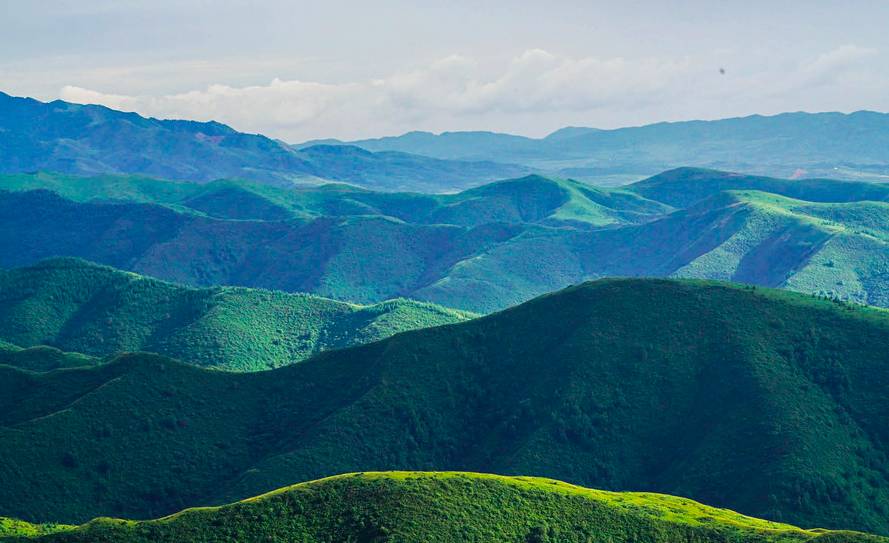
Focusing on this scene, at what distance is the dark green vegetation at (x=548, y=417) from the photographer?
6516 inches

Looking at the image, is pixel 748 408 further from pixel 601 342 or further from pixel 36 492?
pixel 36 492

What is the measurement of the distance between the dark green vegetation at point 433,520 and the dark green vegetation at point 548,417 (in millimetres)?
34398

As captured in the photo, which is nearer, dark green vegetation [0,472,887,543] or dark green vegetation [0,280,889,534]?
dark green vegetation [0,472,887,543]

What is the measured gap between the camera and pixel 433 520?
391 feet

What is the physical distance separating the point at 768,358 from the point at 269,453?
76757 millimetres

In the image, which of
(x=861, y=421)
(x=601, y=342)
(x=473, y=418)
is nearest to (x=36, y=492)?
(x=473, y=418)

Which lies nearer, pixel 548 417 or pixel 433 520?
pixel 433 520

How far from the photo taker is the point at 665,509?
131 metres

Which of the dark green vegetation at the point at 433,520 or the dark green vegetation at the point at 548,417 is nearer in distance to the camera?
the dark green vegetation at the point at 433,520

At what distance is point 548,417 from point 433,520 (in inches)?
2502

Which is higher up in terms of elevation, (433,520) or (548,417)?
(433,520)

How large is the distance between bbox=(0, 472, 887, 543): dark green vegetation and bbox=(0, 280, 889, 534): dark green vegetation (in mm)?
34398

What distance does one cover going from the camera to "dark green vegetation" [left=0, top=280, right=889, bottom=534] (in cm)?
16550

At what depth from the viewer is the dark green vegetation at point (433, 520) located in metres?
118
